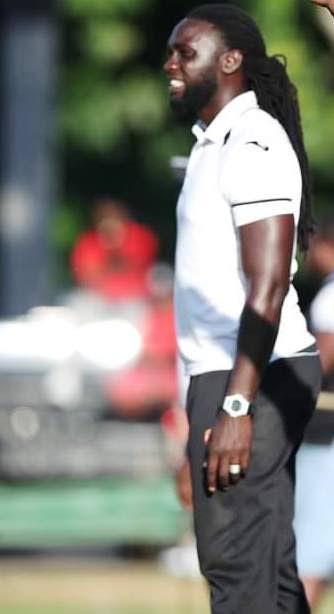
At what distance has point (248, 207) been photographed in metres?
5.77

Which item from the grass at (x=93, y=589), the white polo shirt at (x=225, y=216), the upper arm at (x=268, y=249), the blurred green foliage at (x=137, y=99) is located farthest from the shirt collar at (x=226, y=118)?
the blurred green foliage at (x=137, y=99)

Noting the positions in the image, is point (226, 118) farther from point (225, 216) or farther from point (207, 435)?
point (207, 435)

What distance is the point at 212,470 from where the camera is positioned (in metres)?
5.75

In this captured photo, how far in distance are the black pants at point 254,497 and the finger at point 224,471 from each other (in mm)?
63

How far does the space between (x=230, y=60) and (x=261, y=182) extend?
0.45 meters

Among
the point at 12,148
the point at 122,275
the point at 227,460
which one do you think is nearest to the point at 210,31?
the point at 227,460

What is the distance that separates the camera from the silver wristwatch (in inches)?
225

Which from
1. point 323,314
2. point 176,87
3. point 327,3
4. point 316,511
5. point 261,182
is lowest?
point 316,511

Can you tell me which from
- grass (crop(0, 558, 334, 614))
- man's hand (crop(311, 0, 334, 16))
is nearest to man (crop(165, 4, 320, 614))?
man's hand (crop(311, 0, 334, 16))

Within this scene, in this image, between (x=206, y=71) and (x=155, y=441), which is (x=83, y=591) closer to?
(x=155, y=441)

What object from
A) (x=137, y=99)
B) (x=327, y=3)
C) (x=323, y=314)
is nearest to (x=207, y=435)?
(x=327, y=3)

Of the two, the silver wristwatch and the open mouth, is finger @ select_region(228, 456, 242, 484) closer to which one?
the silver wristwatch

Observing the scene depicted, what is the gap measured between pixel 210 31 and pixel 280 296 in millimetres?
771

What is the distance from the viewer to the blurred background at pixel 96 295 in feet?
39.0
